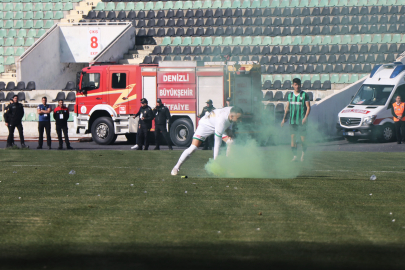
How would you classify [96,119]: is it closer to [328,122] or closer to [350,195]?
[328,122]

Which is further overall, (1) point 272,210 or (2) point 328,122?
(2) point 328,122

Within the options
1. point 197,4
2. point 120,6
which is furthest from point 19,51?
point 197,4

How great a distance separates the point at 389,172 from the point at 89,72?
48.9 ft

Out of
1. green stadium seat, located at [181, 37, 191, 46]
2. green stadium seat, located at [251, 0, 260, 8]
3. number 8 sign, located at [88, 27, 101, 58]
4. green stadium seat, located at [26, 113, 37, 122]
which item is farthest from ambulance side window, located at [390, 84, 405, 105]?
number 8 sign, located at [88, 27, 101, 58]

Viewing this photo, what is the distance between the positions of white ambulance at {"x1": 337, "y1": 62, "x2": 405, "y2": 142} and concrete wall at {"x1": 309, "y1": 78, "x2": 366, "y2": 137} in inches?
71.8

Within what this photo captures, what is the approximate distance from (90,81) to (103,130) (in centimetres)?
213

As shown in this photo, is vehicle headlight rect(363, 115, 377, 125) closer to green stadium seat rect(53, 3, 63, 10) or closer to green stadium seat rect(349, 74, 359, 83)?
green stadium seat rect(349, 74, 359, 83)

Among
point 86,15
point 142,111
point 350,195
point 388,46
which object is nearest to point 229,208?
point 350,195

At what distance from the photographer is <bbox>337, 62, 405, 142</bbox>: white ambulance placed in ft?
77.7

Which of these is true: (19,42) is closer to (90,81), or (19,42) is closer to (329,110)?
(90,81)

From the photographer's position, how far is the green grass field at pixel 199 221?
5203mm

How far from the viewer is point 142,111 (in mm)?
21312

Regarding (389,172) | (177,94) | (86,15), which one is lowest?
(389,172)

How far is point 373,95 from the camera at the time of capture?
24.5 m
